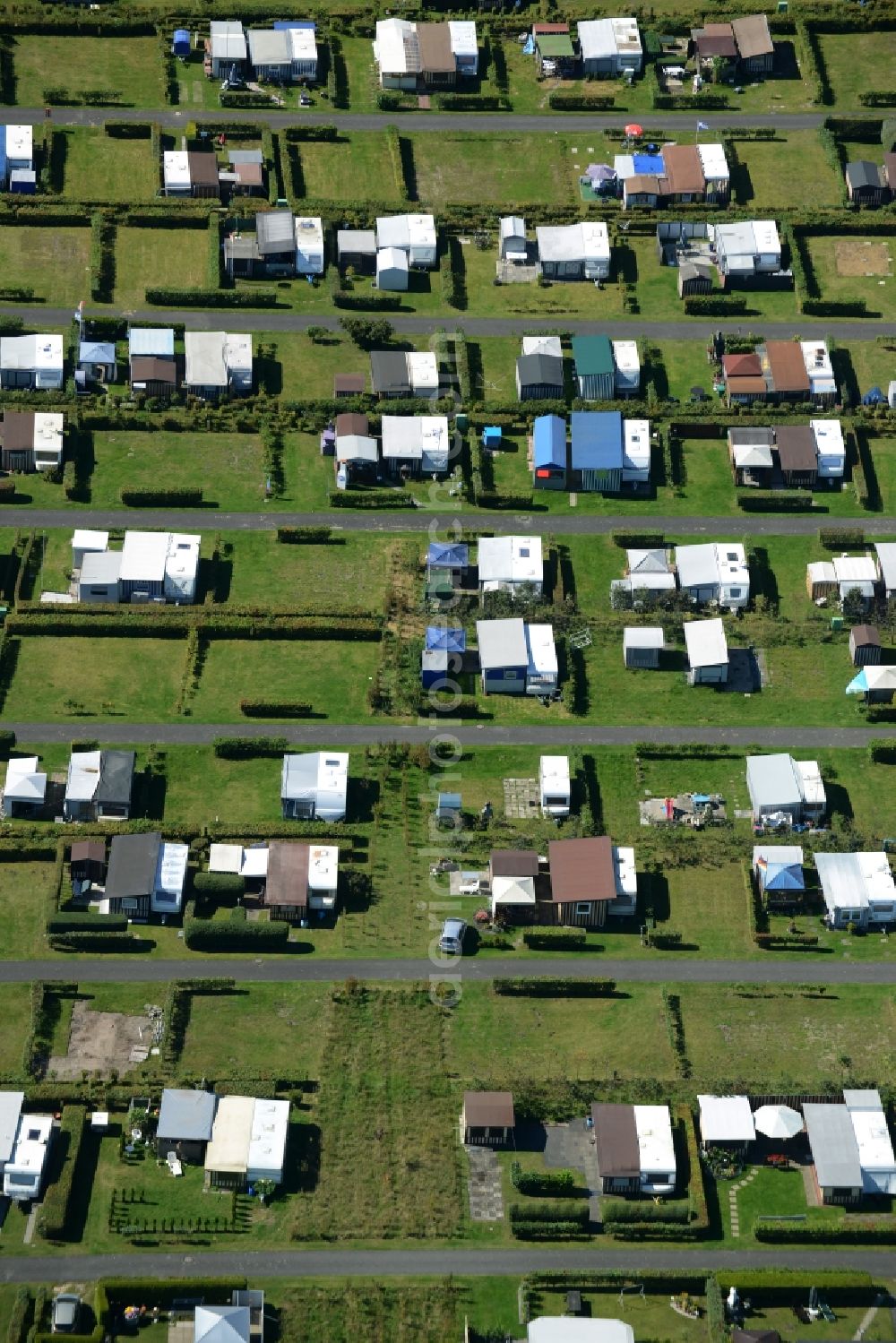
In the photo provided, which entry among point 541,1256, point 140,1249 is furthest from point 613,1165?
point 140,1249

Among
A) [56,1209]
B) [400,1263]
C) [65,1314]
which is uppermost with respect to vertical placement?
[56,1209]

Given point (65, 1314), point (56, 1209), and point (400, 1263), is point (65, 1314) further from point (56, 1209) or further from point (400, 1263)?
point (400, 1263)

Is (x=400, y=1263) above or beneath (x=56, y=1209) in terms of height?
beneath

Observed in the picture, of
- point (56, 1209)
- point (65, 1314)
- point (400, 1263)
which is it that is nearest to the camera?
point (65, 1314)

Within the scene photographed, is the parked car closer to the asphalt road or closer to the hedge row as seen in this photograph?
the asphalt road

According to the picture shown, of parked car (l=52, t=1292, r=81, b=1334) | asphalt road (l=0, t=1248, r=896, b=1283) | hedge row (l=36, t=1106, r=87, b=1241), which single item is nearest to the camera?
parked car (l=52, t=1292, r=81, b=1334)

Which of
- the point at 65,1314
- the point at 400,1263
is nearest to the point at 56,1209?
the point at 65,1314

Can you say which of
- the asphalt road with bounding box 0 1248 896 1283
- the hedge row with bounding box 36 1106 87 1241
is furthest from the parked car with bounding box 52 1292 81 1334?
the hedge row with bounding box 36 1106 87 1241
